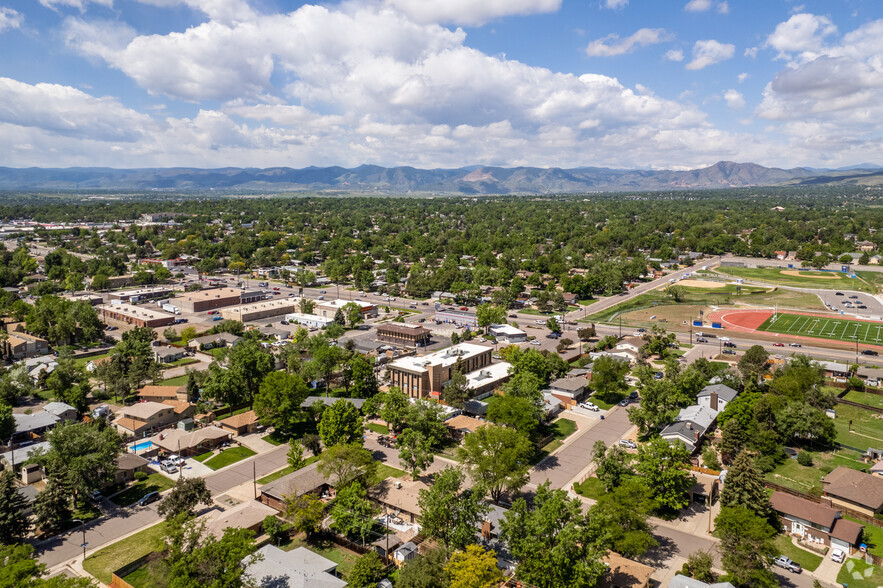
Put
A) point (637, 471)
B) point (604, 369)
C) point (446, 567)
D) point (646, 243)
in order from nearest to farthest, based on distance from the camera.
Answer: point (446, 567) < point (637, 471) < point (604, 369) < point (646, 243)

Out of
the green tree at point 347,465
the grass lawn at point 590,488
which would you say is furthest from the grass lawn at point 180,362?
the grass lawn at point 590,488

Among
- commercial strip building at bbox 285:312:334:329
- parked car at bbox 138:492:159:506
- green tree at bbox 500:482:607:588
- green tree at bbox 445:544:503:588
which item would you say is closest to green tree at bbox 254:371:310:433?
parked car at bbox 138:492:159:506

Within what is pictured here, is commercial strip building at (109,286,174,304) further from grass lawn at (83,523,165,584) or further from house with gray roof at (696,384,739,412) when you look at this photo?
house with gray roof at (696,384,739,412)

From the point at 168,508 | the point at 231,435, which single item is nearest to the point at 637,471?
the point at 168,508

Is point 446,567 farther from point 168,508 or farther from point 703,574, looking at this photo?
point 168,508

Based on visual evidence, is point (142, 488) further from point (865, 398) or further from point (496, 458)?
point (865, 398)

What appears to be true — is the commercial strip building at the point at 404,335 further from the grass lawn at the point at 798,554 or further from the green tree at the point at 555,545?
the grass lawn at the point at 798,554
